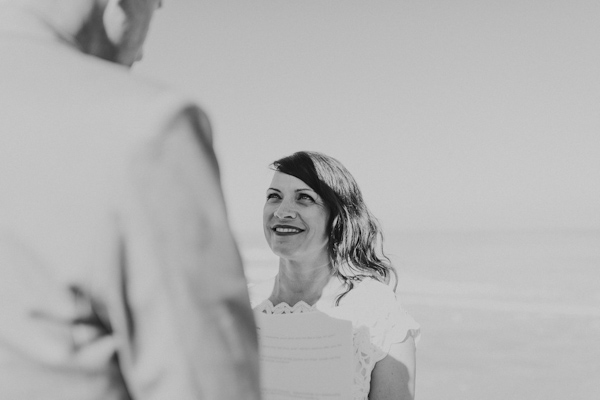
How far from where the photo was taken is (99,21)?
2.56 ft

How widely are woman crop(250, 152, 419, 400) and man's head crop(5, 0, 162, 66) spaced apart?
7.77ft

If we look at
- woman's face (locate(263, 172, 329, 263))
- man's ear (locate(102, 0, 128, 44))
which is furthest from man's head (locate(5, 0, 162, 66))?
A: woman's face (locate(263, 172, 329, 263))

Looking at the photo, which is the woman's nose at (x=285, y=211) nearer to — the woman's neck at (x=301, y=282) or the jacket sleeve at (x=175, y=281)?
the woman's neck at (x=301, y=282)

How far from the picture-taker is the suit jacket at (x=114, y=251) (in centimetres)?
63

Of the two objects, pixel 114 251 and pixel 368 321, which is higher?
pixel 114 251

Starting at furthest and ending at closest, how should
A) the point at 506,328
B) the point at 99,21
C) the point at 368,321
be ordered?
the point at 506,328 → the point at 368,321 → the point at 99,21

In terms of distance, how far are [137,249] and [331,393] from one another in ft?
6.96

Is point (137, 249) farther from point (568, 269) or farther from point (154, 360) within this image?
point (568, 269)

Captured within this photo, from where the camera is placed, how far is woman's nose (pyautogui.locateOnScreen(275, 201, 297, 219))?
11.1 feet

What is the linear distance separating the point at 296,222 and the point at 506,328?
10407 mm

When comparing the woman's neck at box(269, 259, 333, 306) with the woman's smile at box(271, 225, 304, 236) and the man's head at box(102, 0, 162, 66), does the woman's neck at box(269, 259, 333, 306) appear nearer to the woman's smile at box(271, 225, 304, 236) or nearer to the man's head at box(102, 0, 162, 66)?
the woman's smile at box(271, 225, 304, 236)

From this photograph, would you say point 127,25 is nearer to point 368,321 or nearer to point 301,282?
point 368,321

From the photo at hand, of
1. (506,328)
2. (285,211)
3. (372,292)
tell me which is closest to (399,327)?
(372,292)

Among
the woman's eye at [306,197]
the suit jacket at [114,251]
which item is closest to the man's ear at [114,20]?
the suit jacket at [114,251]
